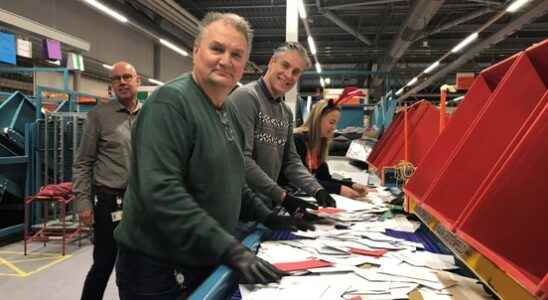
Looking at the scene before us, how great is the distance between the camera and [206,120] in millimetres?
1247

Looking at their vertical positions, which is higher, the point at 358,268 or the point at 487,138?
the point at 487,138

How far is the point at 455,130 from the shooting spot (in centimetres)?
180

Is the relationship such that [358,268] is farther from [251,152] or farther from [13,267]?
[13,267]

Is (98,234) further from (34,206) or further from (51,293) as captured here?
(34,206)

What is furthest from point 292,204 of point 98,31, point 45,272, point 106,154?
point 98,31

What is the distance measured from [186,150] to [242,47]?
40 cm

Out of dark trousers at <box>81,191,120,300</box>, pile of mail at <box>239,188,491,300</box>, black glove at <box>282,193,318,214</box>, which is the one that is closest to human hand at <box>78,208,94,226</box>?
dark trousers at <box>81,191,120,300</box>

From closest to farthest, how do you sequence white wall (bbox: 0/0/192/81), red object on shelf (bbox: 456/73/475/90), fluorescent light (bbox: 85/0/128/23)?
1. red object on shelf (bbox: 456/73/475/90)
2. fluorescent light (bbox: 85/0/128/23)
3. white wall (bbox: 0/0/192/81)

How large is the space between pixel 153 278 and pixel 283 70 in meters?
1.21

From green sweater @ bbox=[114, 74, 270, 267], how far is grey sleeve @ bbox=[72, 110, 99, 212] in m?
1.50

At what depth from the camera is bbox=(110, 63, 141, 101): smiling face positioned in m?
2.68

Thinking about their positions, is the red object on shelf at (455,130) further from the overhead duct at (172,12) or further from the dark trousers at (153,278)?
the overhead duct at (172,12)

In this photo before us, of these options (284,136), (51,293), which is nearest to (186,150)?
(284,136)

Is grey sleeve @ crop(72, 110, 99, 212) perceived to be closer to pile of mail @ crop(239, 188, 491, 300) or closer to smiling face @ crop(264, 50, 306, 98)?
smiling face @ crop(264, 50, 306, 98)
